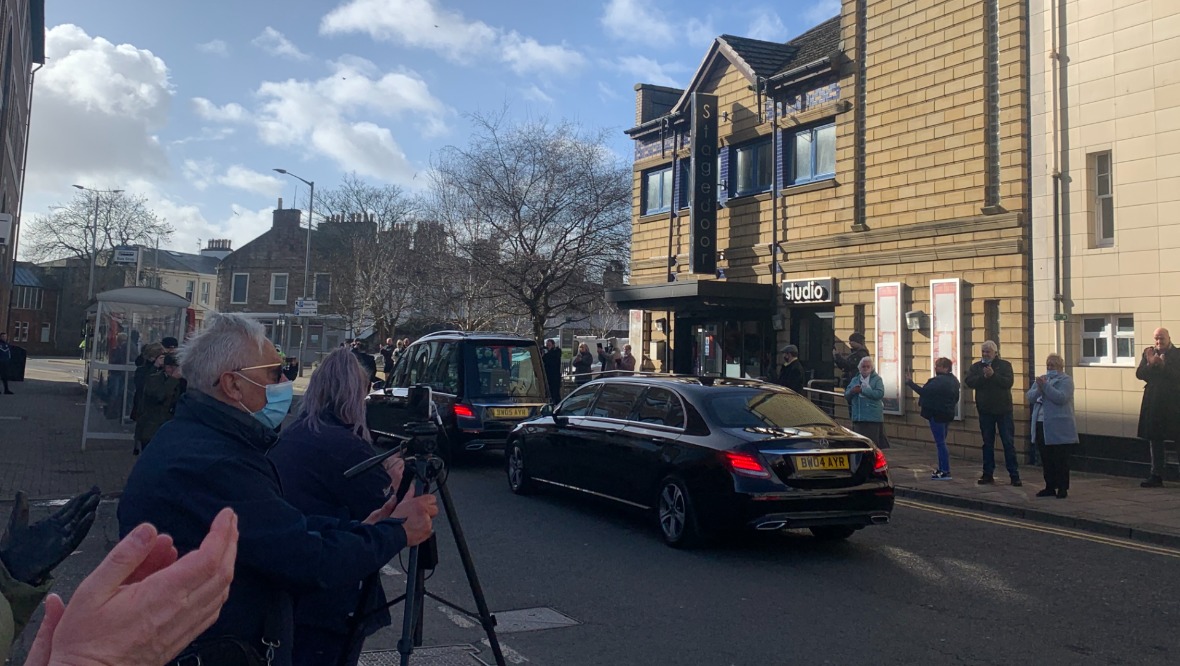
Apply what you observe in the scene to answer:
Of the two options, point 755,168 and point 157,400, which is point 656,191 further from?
point 157,400

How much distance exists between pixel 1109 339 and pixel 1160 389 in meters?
2.07

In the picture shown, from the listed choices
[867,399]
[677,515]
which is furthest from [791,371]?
[677,515]

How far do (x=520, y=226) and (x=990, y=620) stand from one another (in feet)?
61.7

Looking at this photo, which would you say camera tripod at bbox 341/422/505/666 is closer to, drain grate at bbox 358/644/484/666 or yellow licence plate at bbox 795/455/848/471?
drain grate at bbox 358/644/484/666

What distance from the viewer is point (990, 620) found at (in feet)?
19.4

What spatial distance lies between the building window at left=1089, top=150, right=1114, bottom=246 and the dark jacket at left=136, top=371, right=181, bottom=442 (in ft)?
44.1

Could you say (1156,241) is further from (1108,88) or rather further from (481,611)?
(481,611)

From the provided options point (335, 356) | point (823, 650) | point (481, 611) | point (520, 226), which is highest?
point (520, 226)

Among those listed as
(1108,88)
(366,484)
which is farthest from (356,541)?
(1108,88)

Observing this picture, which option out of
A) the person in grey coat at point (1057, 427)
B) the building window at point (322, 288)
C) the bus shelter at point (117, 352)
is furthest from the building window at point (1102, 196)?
the building window at point (322, 288)

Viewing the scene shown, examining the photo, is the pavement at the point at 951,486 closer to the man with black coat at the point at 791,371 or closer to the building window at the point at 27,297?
the man with black coat at the point at 791,371

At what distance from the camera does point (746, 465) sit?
24.7 feet

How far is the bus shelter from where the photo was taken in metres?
13.8

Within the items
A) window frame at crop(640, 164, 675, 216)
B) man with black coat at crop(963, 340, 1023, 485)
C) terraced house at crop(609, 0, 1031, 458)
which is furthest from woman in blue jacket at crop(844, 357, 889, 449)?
window frame at crop(640, 164, 675, 216)
